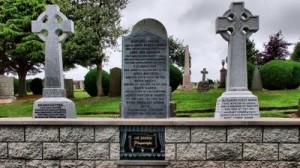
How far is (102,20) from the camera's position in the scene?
992 inches

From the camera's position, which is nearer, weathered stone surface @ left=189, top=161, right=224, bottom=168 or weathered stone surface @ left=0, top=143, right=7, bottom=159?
weathered stone surface @ left=189, top=161, right=224, bottom=168

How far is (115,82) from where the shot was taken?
21266 millimetres

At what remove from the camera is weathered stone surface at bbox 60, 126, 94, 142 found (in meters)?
6.96

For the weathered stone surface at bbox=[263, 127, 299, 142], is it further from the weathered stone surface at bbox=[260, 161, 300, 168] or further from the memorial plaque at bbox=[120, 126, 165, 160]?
the memorial plaque at bbox=[120, 126, 165, 160]

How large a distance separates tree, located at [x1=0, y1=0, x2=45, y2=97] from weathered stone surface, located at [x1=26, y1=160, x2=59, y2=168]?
2235 centimetres

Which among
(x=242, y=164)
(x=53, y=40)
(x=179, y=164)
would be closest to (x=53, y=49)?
(x=53, y=40)

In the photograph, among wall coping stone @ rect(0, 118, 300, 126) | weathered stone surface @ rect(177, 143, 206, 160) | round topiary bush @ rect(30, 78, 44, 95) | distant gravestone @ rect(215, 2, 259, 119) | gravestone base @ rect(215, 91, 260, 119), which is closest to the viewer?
wall coping stone @ rect(0, 118, 300, 126)

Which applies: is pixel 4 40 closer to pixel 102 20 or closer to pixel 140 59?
pixel 102 20

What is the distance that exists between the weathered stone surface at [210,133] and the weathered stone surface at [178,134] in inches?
3.9

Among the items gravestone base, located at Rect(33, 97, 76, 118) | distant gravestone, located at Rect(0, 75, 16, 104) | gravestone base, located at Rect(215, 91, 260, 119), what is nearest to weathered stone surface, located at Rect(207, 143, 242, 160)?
gravestone base, located at Rect(215, 91, 260, 119)

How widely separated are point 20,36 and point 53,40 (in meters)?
22.2

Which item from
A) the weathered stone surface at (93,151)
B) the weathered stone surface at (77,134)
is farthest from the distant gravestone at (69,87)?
the weathered stone surface at (93,151)

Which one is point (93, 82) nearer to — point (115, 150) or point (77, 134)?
point (77, 134)

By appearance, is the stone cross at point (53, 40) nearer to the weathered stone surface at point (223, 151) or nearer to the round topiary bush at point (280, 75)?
the weathered stone surface at point (223, 151)
